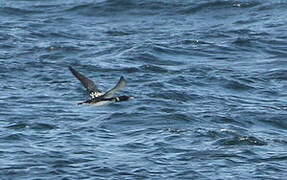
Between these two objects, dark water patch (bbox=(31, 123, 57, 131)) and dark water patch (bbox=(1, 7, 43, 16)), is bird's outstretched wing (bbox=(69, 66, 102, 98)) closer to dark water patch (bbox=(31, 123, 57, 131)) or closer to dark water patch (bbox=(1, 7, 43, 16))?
dark water patch (bbox=(31, 123, 57, 131))

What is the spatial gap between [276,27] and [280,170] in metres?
16.5

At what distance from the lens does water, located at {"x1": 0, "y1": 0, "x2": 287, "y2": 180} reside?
85.9 ft

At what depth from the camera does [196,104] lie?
104 ft

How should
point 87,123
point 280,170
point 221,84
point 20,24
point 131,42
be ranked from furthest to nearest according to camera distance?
point 20,24
point 131,42
point 221,84
point 87,123
point 280,170

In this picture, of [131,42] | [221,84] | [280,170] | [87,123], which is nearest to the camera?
[280,170]

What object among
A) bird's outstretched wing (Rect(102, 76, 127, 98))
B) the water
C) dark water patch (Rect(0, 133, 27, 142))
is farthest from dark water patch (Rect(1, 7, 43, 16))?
bird's outstretched wing (Rect(102, 76, 127, 98))

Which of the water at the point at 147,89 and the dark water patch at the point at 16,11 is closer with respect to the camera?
the water at the point at 147,89

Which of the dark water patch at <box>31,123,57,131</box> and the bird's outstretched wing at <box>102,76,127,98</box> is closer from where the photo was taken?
the bird's outstretched wing at <box>102,76,127,98</box>

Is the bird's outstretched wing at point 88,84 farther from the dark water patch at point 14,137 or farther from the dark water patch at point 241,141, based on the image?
the dark water patch at point 241,141

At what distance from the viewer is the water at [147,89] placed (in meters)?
26.2

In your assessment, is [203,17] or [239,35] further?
[203,17]

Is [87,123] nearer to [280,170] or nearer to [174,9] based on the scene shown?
[280,170]

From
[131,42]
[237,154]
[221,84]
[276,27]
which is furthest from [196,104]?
[276,27]

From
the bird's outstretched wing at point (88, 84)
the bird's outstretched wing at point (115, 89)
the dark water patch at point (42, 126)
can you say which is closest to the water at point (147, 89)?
the dark water patch at point (42, 126)
